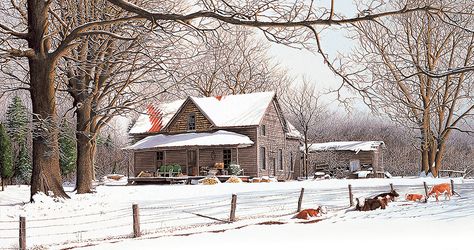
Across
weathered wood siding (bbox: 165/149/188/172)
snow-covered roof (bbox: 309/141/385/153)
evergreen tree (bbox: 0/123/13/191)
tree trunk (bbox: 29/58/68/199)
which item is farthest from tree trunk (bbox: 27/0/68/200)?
snow-covered roof (bbox: 309/141/385/153)

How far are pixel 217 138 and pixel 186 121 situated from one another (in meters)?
5.16

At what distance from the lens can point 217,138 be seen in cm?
4475

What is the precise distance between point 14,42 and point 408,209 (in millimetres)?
18660

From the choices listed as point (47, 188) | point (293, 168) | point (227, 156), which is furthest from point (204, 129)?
point (47, 188)

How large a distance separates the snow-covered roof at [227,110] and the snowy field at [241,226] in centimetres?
Result: 2032

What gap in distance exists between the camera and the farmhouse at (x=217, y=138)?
45625mm

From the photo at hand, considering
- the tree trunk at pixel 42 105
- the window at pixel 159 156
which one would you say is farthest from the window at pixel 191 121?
the tree trunk at pixel 42 105

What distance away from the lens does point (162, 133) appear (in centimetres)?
4978

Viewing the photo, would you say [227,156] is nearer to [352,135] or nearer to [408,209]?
[408,209]

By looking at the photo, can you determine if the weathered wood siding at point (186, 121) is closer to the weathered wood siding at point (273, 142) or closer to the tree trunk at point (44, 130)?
the weathered wood siding at point (273, 142)

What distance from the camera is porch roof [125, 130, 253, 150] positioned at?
44125 mm

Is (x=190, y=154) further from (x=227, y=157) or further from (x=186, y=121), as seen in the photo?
(x=227, y=157)

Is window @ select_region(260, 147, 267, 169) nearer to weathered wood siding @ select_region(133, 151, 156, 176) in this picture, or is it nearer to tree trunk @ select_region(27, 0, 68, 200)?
weathered wood siding @ select_region(133, 151, 156, 176)

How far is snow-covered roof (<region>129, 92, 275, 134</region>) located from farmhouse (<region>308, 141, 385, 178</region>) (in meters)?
12.3
